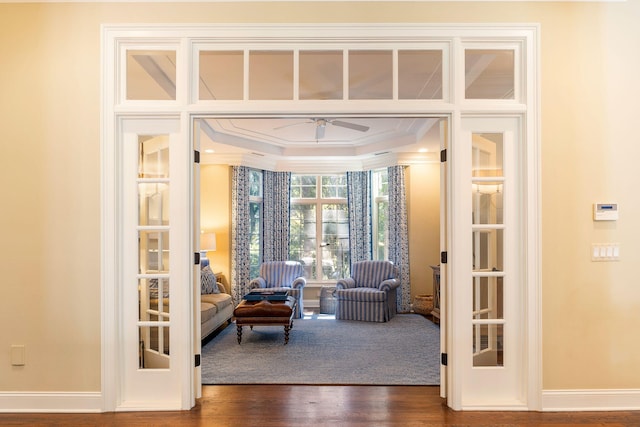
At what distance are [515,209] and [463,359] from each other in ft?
3.79

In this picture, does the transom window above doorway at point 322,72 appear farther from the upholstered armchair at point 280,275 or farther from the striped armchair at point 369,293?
the upholstered armchair at point 280,275

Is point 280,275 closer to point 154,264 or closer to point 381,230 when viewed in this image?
point 381,230

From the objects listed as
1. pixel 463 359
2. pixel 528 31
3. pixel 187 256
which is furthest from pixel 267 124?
pixel 463 359

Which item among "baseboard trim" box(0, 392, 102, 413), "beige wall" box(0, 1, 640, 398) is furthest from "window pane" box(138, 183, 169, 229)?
"baseboard trim" box(0, 392, 102, 413)

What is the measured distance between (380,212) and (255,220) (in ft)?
7.76

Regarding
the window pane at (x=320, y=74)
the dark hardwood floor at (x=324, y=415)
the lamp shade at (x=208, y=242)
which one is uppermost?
the window pane at (x=320, y=74)

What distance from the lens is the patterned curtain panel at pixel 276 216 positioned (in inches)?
301

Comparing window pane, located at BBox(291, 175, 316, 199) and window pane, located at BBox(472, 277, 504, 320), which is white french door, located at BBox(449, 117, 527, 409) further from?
window pane, located at BBox(291, 175, 316, 199)

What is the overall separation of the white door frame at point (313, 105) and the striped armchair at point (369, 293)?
3271 mm

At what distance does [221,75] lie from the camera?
393 cm

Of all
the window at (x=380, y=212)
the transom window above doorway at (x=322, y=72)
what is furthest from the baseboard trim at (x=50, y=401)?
the window at (x=380, y=212)

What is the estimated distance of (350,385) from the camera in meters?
3.47

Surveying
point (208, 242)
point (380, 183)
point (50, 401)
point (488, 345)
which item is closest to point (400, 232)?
point (380, 183)

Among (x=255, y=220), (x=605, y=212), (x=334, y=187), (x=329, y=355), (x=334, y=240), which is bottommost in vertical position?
(x=329, y=355)
